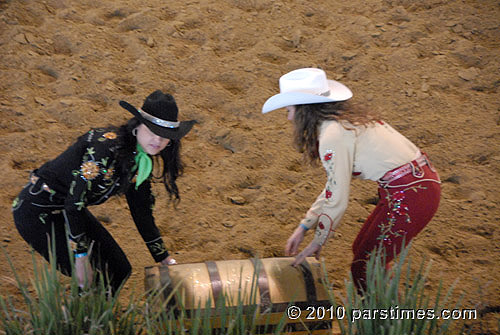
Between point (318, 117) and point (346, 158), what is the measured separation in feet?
0.73

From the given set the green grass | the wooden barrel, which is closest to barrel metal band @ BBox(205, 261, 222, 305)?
the wooden barrel

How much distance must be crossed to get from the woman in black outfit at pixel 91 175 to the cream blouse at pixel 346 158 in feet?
1.98

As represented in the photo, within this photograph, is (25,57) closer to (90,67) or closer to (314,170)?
(90,67)

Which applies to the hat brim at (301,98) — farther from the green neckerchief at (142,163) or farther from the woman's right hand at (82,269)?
the woman's right hand at (82,269)

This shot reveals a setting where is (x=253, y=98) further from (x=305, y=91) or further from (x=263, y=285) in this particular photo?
(x=263, y=285)

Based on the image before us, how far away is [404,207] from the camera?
8.79 ft

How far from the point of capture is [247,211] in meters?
3.68

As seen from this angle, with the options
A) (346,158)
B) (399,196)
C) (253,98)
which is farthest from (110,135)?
(253,98)

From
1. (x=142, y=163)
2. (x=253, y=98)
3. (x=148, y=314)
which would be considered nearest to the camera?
(x=148, y=314)

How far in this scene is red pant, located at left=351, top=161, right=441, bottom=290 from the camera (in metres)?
2.67

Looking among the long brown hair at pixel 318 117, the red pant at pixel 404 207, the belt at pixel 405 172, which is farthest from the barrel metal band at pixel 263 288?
the belt at pixel 405 172

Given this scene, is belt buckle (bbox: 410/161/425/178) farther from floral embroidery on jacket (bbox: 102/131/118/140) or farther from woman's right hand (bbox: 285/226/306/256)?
floral embroidery on jacket (bbox: 102/131/118/140)

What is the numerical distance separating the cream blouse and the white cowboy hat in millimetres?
123

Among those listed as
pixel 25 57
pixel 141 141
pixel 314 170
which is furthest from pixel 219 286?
pixel 25 57
